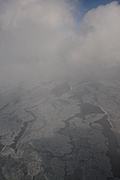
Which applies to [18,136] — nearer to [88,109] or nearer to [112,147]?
[112,147]

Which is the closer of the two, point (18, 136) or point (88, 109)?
point (18, 136)

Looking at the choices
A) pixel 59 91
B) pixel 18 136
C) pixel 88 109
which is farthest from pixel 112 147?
pixel 59 91

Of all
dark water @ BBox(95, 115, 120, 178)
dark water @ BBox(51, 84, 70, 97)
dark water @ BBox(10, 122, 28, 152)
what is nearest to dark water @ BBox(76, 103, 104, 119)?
dark water @ BBox(95, 115, 120, 178)

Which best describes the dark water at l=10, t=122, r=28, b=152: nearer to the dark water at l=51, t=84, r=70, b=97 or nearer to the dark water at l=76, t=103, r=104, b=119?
the dark water at l=76, t=103, r=104, b=119

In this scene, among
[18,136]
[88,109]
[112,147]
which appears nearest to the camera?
[112,147]

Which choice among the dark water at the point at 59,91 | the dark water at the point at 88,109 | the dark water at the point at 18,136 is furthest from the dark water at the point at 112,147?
the dark water at the point at 59,91

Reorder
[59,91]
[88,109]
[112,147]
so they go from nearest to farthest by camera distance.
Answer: [112,147] → [88,109] → [59,91]

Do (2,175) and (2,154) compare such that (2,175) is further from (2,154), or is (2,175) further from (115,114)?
(115,114)

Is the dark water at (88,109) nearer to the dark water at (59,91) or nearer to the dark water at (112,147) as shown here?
the dark water at (112,147)
